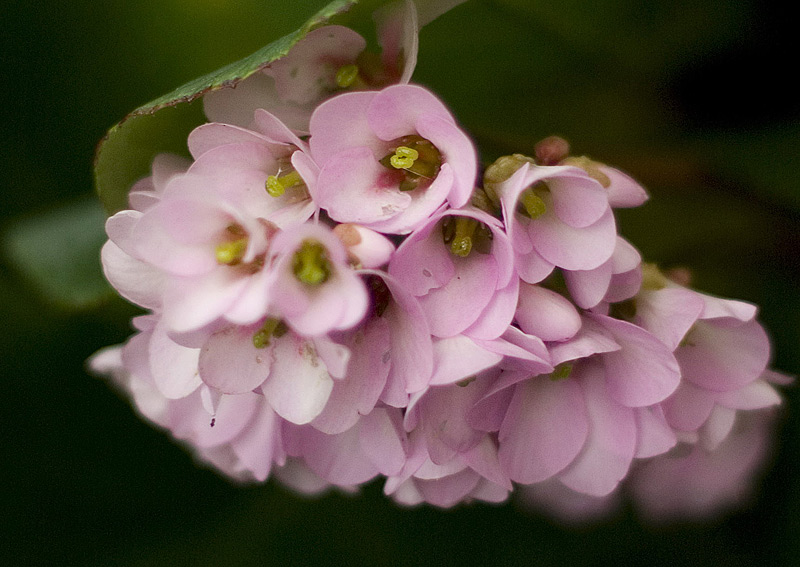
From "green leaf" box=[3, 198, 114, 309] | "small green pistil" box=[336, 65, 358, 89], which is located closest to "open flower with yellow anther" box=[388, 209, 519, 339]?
"small green pistil" box=[336, 65, 358, 89]

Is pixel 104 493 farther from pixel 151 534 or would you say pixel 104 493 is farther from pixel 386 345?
pixel 386 345

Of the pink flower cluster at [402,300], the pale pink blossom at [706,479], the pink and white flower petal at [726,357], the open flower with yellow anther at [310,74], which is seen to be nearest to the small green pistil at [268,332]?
the pink flower cluster at [402,300]

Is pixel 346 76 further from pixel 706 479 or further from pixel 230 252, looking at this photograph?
pixel 706 479

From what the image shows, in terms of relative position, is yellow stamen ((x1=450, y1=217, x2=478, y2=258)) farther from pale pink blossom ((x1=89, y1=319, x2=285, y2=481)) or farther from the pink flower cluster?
pale pink blossom ((x1=89, y1=319, x2=285, y2=481))

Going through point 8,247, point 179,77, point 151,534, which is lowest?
point 151,534

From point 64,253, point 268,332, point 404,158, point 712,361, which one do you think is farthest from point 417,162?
point 64,253

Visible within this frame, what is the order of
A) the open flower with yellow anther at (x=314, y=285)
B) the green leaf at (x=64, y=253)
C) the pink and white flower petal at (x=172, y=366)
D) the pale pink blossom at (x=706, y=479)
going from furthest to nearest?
the pale pink blossom at (x=706, y=479) < the green leaf at (x=64, y=253) < the pink and white flower petal at (x=172, y=366) < the open flower with yellow anther at (x=314, y=285)

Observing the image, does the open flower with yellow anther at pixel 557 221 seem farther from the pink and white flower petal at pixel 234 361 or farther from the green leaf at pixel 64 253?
the green leaf at pixel 64 253

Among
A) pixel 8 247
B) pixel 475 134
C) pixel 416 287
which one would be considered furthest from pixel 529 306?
pixel 8 247
